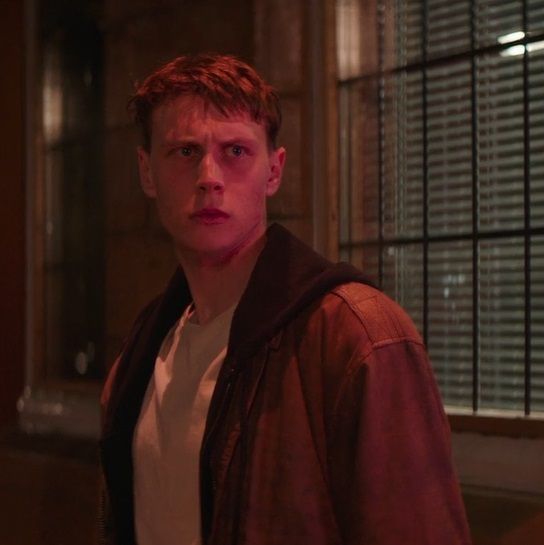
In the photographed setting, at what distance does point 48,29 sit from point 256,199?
2.10 meters

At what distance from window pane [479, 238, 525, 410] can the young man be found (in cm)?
89

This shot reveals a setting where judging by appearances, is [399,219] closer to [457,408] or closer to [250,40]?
[457,408]

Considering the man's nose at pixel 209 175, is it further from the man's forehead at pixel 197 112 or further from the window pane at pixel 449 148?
the window pane at pixel 449 148

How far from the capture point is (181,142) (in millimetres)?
1420

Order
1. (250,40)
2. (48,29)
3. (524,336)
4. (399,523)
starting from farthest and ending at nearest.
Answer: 1. (48,29)
2. (250,40)
3. (524,336)
4. (399,523)

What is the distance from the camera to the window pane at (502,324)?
7.09 feet

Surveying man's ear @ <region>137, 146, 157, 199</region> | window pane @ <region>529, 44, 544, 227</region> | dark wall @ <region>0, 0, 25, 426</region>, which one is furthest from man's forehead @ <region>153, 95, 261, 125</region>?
dark wall @ <region>0, 0, 25, 426</region>

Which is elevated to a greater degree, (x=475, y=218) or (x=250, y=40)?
(x=250, y=40)

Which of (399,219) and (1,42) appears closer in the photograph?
(399,219)

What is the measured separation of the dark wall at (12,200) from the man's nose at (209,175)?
2.04 meters

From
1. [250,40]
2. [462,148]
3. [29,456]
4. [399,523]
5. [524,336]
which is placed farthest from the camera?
[29,456]

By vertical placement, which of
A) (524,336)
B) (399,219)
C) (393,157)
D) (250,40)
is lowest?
(524,336)

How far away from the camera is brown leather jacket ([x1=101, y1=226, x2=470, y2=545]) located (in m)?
1.14

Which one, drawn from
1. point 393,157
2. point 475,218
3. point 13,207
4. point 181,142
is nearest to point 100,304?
point 13,207
